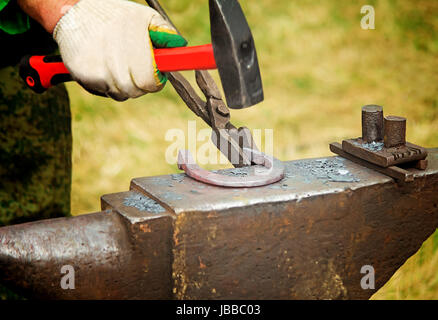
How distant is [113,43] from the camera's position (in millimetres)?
1368

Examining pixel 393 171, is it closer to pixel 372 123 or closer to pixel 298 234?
pixel 372 123

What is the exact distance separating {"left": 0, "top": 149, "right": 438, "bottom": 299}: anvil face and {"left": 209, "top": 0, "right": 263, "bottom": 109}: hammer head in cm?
26

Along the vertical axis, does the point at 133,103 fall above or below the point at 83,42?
below

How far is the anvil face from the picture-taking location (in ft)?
4.25

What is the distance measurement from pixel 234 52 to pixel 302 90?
1.80 meters

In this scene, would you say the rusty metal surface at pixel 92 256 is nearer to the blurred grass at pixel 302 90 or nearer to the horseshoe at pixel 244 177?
the horseshoe at pixel 244 177

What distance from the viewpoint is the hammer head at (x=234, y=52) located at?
1209mm

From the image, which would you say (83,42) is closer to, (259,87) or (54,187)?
(259,87)

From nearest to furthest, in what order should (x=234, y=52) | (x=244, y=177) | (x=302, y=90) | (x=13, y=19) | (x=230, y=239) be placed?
(x=234, y=52) < (x=230, y=239) < (x=244, y=177) < (x=13, y=19) < (x=302, y=90)

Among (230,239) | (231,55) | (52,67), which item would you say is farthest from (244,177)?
(52,67)

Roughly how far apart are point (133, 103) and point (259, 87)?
1698mm

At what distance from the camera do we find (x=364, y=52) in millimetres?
2951

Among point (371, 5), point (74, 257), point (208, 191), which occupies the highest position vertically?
point (371, 5)
